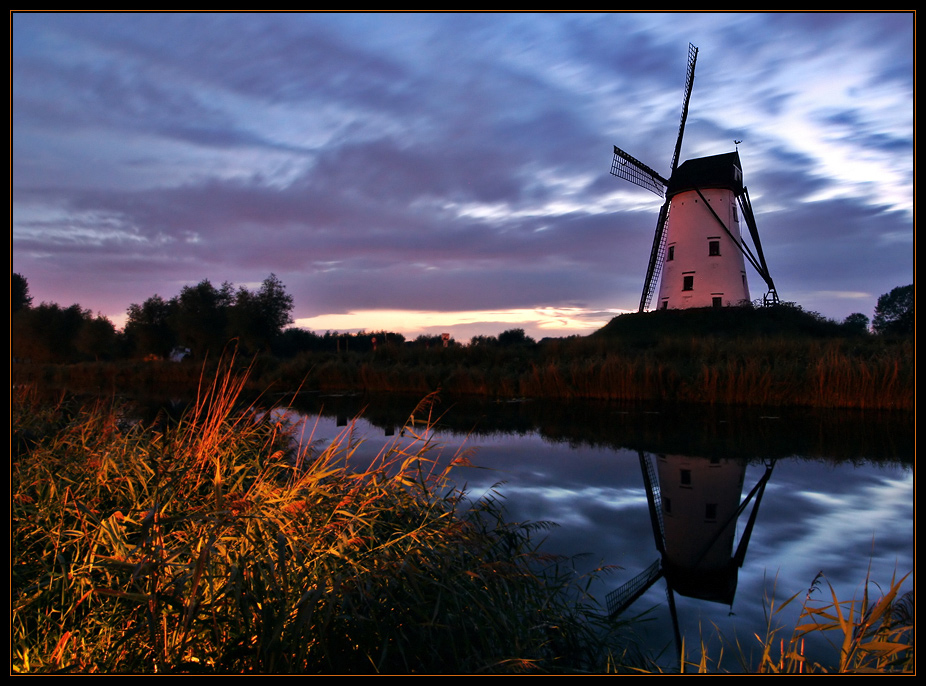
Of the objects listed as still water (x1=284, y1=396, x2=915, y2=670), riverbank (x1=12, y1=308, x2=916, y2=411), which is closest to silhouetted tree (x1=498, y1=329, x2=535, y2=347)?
riverbank (x1=12, y1=308, x2=916, y2=411)

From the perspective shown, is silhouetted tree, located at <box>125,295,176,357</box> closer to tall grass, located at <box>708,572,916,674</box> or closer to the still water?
the still water

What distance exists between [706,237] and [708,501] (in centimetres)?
2140

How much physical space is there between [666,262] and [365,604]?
2653 centimetres

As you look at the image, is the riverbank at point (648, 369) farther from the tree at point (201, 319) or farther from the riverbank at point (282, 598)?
the tree at point (201, 319)

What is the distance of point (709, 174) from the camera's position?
2461 centimetres

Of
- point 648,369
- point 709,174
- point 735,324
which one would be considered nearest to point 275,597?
point 648,369

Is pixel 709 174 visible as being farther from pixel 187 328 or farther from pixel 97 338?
pixel 97 338

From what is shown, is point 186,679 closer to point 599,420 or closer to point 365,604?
point 365,604

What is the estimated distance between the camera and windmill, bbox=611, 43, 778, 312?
24.2 m

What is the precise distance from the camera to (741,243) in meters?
24.8

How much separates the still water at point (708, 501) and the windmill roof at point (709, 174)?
16457 mm

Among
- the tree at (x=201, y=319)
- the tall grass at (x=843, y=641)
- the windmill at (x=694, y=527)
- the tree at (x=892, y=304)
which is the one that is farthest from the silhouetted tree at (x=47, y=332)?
the tree at (x=892, y=304)

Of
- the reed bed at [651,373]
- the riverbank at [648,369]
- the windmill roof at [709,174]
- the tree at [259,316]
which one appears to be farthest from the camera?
the tree at [259,316]

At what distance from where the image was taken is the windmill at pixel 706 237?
24234 millimetres
